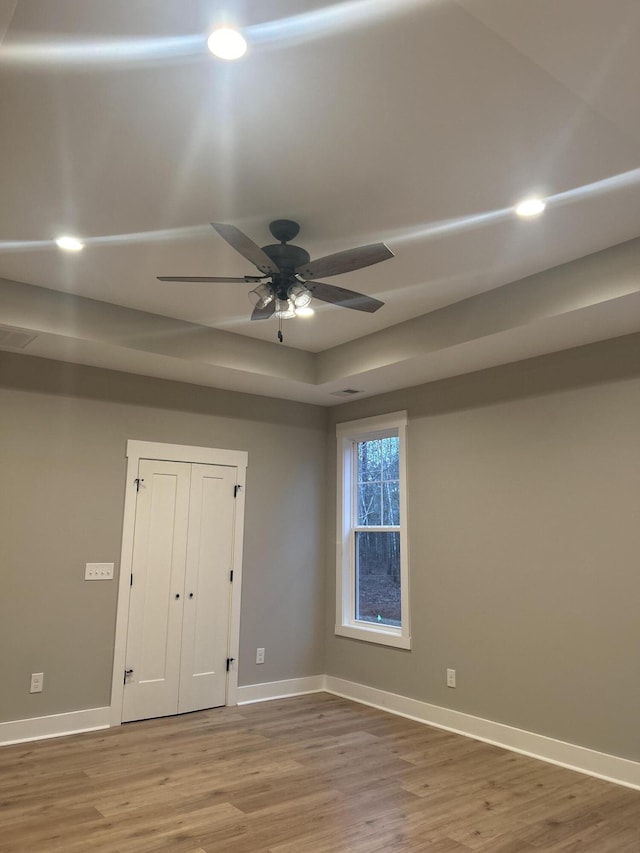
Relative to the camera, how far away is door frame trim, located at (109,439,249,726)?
14.5 ft

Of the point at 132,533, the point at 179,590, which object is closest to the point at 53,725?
the point at 179,590

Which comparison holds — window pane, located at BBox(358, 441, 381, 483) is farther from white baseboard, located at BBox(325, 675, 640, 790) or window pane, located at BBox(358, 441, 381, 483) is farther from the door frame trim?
white baseboard, located at BBox(325, 675, 640, 790)

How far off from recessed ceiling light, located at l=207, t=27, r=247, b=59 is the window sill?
4.19 m

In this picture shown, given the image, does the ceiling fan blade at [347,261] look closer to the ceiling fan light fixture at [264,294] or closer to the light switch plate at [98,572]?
the ceiling fan light fixture at [264,294]

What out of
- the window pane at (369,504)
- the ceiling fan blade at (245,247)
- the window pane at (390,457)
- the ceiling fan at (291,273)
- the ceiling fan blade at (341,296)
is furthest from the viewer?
the window pane at (369,504)

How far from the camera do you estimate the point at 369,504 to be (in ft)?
18.3

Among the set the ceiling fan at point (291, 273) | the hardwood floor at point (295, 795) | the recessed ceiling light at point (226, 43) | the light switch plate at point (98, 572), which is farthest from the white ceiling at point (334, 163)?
the hardwood floor at point (295, 795)

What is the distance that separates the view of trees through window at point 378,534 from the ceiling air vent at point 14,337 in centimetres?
300

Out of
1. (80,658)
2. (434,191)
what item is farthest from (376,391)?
(80,658)

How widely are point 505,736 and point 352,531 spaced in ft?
7.10

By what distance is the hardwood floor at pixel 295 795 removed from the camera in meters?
2.72

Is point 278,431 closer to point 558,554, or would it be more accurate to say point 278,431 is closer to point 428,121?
point 558,554

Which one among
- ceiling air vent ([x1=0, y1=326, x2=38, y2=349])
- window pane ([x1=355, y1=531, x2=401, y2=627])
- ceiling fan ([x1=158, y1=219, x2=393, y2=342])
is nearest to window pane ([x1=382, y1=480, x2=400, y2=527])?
window pane ([x1=355, y1=531, x2=401, y2=627])

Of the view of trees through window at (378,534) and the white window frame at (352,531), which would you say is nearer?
the white window frame at (352,531)
